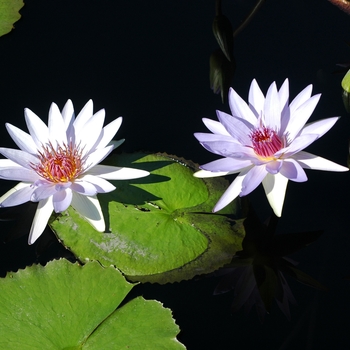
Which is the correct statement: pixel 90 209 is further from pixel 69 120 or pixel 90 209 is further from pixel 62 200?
pixel 69 120

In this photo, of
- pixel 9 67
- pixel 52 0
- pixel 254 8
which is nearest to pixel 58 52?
pixel 9 67

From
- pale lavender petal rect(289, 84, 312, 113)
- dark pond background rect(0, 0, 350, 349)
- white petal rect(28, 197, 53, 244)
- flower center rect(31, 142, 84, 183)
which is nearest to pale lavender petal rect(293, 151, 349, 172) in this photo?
pale lavender petal rect(289, 84, 312, 113)

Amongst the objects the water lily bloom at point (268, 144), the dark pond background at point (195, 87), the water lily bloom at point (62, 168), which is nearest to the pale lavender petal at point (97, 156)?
the water lily bloom at point (62, 168)

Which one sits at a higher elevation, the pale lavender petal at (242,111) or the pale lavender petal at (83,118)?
the pale lavender petal at (242,111)

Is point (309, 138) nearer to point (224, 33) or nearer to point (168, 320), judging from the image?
point (168, 320)

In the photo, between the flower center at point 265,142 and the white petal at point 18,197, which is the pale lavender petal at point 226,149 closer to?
the flower center at point 265,142

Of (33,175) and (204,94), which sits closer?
(33,175)

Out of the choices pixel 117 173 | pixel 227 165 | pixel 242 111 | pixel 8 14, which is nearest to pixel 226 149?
pixel 227 165
